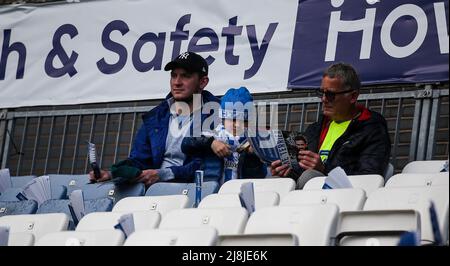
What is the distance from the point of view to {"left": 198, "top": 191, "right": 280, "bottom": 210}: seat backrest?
269 inches

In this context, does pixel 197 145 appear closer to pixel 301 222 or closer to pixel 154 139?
pixel 154 139

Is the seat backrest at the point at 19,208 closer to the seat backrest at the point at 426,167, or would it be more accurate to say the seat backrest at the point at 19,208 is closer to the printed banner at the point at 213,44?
the printed banner at the point at 213,44

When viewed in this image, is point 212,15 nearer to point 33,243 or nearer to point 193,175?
point 193,175

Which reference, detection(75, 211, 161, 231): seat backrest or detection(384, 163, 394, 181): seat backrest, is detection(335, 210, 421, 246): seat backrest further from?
detection(384, 163, 394, 181): seat backrest

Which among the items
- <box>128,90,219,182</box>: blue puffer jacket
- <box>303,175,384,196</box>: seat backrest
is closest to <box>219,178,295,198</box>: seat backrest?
<box>303,175,384,196</box>: seat backrest

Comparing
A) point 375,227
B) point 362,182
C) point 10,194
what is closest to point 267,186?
point 362,182

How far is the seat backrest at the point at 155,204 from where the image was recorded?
713 cm

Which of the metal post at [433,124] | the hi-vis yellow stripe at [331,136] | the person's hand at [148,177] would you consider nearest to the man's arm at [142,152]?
the person's hand at [148,177]

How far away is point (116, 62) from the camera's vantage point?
10.1 meters

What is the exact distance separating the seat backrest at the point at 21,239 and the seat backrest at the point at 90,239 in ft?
1.15

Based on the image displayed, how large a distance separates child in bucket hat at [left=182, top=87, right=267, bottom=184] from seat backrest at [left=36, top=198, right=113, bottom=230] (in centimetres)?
82

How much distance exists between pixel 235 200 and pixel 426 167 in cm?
136

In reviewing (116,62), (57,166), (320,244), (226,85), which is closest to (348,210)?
(320,244)
